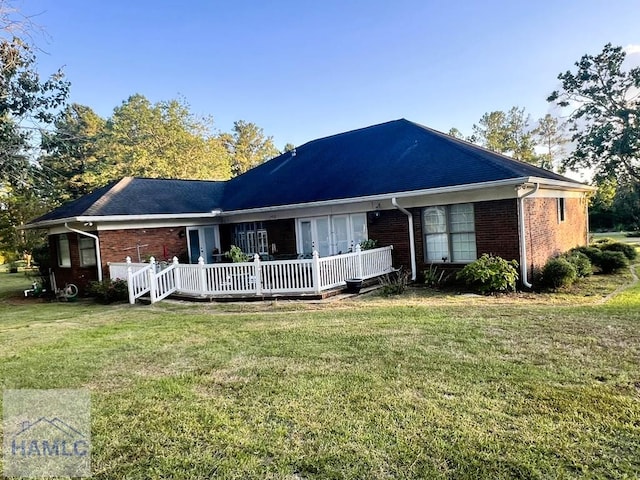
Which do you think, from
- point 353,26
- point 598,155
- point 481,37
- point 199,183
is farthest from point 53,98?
point 598,155

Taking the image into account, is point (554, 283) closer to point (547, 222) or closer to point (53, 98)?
point (547, 222)

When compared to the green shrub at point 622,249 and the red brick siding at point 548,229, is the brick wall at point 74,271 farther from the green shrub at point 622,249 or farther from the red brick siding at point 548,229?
the green shrub at point 622,249

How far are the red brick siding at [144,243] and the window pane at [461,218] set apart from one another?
1020 centimetres

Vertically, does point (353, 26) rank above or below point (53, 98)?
above

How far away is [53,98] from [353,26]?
11122 millimetres

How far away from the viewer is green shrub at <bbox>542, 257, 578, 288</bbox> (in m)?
10.2

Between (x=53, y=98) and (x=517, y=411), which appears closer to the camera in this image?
(x=517, y=411)

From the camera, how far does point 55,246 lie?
53.6 ft

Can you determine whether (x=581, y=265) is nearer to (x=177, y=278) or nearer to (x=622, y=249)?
(x=622, y=249)

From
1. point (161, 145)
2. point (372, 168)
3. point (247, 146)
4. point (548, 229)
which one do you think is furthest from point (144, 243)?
point (247, 146)

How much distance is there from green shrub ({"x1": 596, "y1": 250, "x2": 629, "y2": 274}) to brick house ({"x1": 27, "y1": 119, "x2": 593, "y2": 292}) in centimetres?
119

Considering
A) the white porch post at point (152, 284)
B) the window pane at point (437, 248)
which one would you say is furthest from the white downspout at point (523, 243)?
the white porch post at point (152, 284)

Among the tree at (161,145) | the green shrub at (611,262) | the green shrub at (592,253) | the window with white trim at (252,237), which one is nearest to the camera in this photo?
the green shrub at (611,262)

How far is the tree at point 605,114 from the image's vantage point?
80.3 feet
